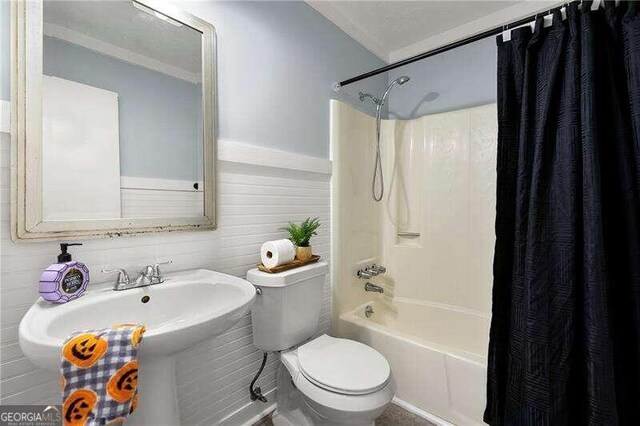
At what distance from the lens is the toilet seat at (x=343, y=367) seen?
40.9 inches

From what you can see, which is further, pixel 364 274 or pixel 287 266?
pixel 364 274

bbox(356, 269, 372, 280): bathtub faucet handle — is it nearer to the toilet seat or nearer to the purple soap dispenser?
the toilet seat

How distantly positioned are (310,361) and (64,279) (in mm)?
894

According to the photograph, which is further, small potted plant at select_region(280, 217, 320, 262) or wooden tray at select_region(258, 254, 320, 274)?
small potted plant at select_region(280, 217, 320, 262)

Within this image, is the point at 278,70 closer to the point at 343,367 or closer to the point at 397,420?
the point at 343,367

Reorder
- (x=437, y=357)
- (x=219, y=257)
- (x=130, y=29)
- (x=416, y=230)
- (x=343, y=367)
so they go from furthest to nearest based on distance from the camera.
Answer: (x=416, y=230) → (x=437, y=357) → (x=219, y=257) → (x=343, y=367) → (x=130, y=29)

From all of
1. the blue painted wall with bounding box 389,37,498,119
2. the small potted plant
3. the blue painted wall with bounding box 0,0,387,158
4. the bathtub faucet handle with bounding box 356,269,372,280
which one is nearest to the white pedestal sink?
the small potted plant

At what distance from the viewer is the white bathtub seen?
1312mm

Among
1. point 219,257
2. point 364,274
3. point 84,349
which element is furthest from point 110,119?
point 364,274

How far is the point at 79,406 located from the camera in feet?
1.94

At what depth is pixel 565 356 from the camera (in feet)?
3.38

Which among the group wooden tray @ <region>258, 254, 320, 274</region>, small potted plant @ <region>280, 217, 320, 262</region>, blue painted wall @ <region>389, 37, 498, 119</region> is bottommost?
wooden tray @ <region>258, 254, 320, 274</region>

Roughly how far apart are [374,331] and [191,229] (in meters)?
1.12

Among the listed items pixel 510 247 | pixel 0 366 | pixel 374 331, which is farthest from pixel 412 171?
pixel 0 366
